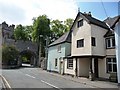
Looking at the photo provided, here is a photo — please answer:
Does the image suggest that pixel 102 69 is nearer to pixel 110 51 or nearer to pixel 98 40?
pixel 110 51

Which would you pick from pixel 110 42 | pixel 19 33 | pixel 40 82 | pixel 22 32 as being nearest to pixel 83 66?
pixel 110 42

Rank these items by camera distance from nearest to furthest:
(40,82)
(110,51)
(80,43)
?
(40,82) < (110,51) < (80,43)

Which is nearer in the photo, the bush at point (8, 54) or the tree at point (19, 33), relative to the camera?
the bush at point (8, 54)

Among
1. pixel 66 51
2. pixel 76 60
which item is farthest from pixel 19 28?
pixel 76 60

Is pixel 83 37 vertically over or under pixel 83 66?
over

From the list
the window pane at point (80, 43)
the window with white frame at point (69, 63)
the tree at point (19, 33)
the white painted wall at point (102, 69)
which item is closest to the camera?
the white painted wall at point (102, 69)

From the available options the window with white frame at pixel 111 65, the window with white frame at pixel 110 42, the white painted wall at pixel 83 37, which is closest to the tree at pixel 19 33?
the white painted wall at pixel 83 37

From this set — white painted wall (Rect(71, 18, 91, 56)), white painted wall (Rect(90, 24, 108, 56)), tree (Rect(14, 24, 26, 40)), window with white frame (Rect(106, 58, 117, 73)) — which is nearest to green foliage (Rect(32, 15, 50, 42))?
tree (Rect(14, 24, 26, 40))

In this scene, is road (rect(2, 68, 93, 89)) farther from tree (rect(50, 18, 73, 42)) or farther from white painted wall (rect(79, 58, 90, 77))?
tree (rect(50, 18, 73, 42))

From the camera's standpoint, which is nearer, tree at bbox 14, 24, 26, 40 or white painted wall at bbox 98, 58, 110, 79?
white painted wall at bbox 98, 58, 110, 79

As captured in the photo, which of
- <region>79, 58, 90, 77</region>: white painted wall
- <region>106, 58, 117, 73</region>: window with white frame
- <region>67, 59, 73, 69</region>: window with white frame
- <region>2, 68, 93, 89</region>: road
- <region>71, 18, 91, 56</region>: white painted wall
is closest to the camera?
<region>2, 68, 93, 89</region>: road

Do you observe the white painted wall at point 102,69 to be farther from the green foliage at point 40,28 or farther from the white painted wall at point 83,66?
the green foliage at point 40,28

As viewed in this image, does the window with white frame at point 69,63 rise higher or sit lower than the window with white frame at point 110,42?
lower

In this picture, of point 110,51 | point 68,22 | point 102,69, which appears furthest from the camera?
point 68,22
